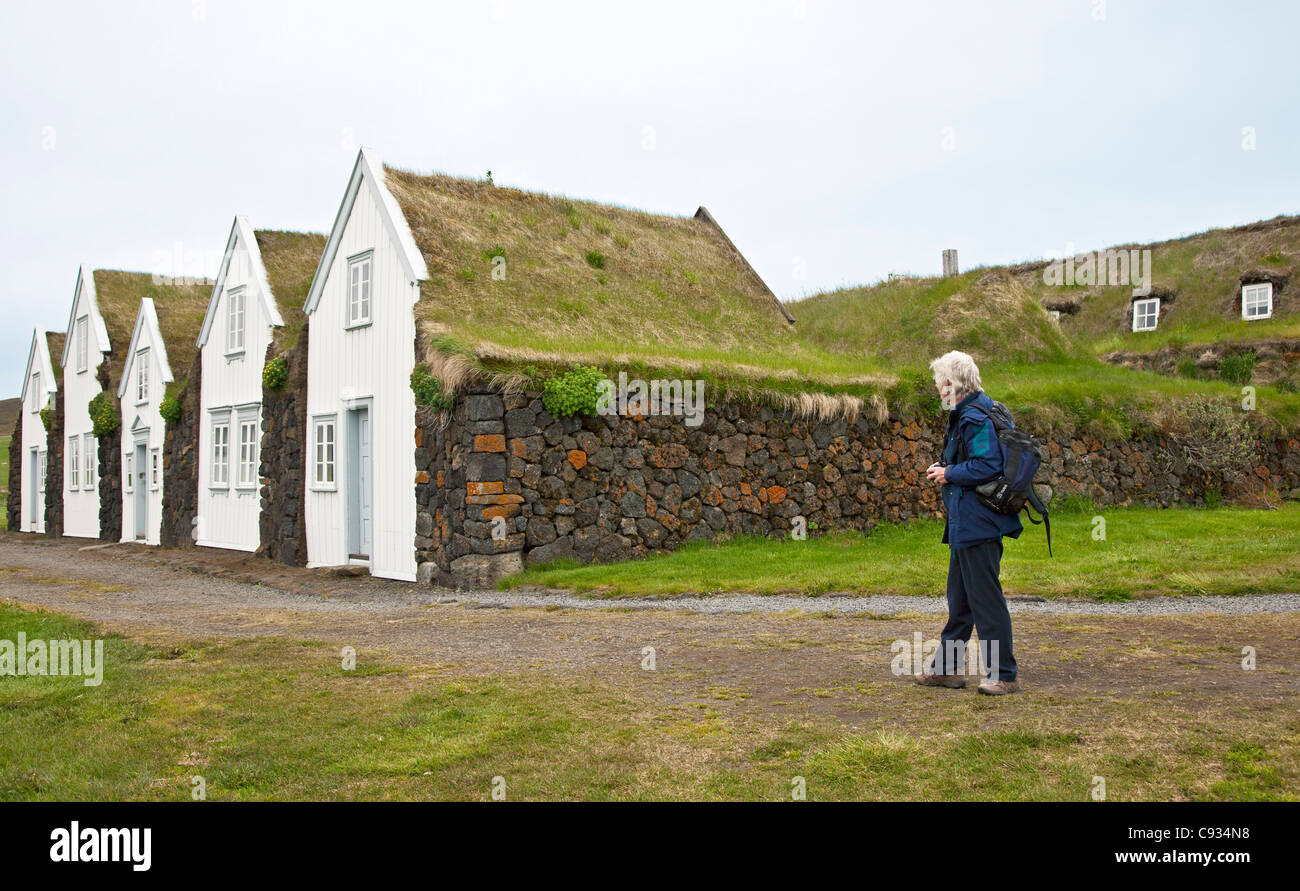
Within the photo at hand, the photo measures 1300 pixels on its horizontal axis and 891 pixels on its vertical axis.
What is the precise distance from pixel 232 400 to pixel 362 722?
19.2 metres

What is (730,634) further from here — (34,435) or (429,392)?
(34,435)

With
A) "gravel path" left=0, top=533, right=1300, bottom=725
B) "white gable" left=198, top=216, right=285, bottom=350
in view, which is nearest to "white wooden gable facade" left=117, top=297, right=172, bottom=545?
"white gable" left=198, top=216, right=285, bottom=350

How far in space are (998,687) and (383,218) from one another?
14.5m

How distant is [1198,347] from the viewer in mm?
39812

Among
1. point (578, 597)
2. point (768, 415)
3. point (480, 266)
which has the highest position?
point (480, 266)

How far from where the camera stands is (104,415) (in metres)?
30.8

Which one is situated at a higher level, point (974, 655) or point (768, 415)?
point (768, 415)

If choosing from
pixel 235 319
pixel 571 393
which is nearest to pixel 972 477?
pixel 571 393

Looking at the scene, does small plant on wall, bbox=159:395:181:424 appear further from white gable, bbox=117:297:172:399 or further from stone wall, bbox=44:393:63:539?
stone wall, bbox=44:393:63:539

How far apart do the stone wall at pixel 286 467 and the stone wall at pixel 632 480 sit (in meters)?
4.92

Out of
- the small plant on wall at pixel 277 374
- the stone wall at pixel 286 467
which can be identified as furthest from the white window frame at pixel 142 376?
the small plant on wall at pixel 277 374

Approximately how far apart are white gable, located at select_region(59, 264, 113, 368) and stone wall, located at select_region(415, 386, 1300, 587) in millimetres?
20696

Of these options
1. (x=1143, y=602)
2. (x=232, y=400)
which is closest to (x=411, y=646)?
(x=1143, y=602)
